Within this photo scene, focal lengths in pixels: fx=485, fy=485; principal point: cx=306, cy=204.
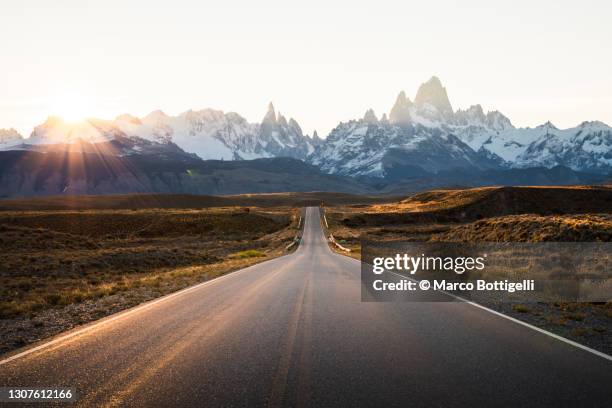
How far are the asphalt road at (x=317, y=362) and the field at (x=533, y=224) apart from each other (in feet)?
4.86

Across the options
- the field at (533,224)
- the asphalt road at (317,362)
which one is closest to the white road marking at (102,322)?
the asphalt road at (317,362)

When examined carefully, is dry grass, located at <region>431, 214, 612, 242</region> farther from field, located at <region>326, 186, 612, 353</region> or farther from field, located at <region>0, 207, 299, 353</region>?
field, located at <region>0, 207, 299, 353</region>

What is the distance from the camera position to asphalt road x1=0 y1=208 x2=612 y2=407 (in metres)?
6.36

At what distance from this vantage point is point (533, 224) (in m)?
32.2

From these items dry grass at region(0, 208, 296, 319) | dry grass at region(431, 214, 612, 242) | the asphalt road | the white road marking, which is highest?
dry grass at region(431, 214, 612, 242)

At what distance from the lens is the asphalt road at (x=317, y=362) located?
636 centimetres

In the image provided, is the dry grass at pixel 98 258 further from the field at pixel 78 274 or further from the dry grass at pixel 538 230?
the dry grass at pixel 538 230

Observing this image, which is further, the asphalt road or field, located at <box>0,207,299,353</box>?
field, located at <box>0,207,299,353</box>

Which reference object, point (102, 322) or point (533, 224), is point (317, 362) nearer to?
point (102, 322)

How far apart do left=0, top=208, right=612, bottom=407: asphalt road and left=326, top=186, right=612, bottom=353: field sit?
1482 mm

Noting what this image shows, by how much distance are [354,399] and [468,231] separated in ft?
119

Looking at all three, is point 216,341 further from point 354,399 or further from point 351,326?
point 354,399

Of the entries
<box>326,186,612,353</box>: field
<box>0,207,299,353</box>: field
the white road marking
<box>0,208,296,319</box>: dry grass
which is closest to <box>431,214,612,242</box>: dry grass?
<box>326,186,612,353</box>: field

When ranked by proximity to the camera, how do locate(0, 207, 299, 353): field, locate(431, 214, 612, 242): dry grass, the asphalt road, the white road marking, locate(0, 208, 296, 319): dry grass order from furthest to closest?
locate(431, 214, 612, 242): dry grass
locate(0, 208, 296, 319): dry grass
locate(0, 207, 299, 353): field
the white road marking
the asphalt road
